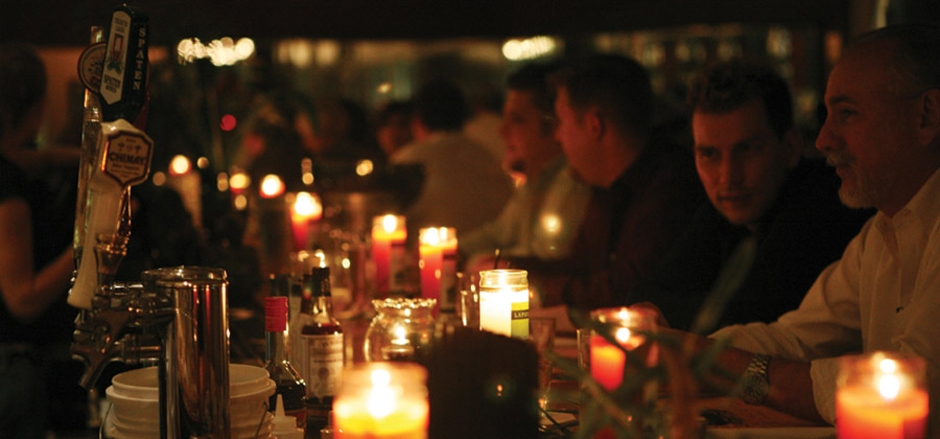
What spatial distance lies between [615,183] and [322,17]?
4.09 feet

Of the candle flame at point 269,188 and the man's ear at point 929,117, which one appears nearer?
the man's ear at point 929,117

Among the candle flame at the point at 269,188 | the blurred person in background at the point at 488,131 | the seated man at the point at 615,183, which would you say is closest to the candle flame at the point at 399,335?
the seated man at the point at 615,183

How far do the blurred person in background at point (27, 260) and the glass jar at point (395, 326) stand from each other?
5.11 feet

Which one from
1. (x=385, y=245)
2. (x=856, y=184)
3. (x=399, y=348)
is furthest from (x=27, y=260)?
Result: (x=856, y=184)

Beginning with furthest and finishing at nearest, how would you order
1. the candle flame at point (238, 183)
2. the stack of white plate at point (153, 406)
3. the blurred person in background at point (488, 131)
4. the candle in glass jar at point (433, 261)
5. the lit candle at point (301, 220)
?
the blurred person in background at point (488, 131) → the candle flame at point (238, 183) → the lit candle at point (301, 220) → the candle in glass jar at point (433, 261) → the stack of white plate at point (153, 406)

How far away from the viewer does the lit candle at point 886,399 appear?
1.06 m

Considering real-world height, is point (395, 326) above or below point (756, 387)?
above

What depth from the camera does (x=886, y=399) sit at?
1.07m

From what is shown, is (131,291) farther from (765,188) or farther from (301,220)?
(301,220)

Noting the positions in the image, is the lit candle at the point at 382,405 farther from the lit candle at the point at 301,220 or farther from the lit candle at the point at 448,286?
the lit candle at the point at 301,220

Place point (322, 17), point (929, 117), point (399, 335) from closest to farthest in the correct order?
point (399, 335) < point (929, 117) < point (322, 17)

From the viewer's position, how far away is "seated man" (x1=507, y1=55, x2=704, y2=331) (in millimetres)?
3320

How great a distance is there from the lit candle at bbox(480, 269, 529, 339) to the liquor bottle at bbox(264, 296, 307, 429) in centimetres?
38

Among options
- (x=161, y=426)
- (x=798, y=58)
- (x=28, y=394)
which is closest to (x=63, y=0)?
(x=28, y=394)
